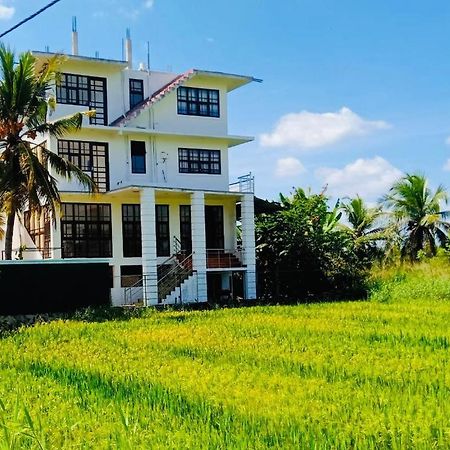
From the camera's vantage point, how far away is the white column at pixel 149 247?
2259 centimetres

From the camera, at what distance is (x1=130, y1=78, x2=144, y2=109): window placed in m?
25.3

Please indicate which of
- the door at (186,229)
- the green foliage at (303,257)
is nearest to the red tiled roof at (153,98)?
the door at (186,229)

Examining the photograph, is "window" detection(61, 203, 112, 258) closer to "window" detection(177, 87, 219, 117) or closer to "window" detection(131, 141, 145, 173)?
"window" detection(131, 141, 145, 173)

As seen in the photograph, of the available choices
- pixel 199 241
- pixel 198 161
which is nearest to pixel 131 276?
pixel 199 241

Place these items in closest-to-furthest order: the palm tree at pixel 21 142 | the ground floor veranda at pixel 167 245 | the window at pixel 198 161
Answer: the palm tree at pixel 21 142 → the ground floor veranda at pixel 167 245 → the window at pixel 198 161

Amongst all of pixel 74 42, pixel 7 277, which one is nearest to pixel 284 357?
pixel 7 277

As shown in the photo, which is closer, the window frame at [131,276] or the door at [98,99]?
the window frame at [131,276]

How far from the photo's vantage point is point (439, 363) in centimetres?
891

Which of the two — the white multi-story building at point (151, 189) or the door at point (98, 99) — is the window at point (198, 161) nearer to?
the white multi-story building at point (151, 189)

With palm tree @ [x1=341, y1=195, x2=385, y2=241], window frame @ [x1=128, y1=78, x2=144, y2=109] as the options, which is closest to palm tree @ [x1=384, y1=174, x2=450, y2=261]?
palm tree @ [x1=341, y1=195, x2=385, y2=241]

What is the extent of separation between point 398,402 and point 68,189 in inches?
711

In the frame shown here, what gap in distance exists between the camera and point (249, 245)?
2509 cm

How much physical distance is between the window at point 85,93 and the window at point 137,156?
1.35m

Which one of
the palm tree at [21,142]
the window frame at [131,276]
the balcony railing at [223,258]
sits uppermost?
the palm tree at [21,142]
